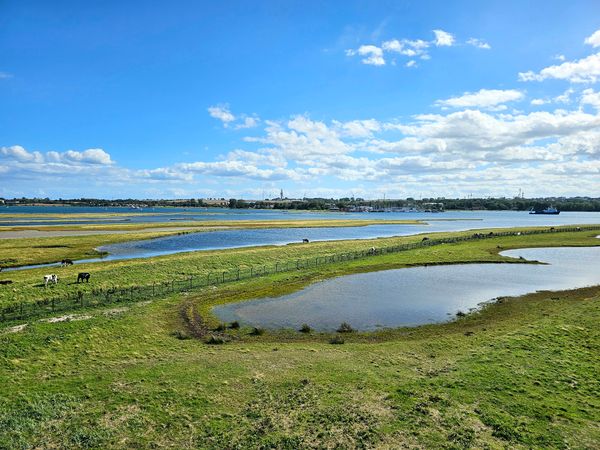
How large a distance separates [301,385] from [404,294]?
24.7 meters

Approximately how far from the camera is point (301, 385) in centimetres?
1938

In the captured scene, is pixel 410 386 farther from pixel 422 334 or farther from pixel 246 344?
pixel 246 344

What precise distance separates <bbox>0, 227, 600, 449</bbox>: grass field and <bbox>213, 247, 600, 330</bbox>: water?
11.9ft

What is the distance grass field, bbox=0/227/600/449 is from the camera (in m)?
15.2

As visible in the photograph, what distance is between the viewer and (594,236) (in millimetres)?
103938

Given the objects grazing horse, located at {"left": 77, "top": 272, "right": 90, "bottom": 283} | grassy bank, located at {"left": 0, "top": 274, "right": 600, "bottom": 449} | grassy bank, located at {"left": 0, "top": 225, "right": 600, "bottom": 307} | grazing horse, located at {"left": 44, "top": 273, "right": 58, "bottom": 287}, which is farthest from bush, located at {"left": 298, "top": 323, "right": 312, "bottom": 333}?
grazing horse, located at {"left": 44, "top": 273, "right": 58, "bottom": 287}

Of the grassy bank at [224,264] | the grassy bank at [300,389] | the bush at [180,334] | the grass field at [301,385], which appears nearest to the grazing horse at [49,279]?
the grassy bank at [224,264]

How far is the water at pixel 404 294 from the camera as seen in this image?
32.5 metres

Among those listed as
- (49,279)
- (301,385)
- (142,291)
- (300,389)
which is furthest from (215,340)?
(49,279)

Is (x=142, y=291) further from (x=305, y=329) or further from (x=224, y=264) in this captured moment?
(x=305, y=329)

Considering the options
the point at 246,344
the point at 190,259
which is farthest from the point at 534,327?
the point at 190,259

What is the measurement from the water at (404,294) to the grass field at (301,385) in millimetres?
3617

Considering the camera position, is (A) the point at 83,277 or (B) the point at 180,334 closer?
(B) the point at 180,334

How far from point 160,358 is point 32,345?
27.9ft
